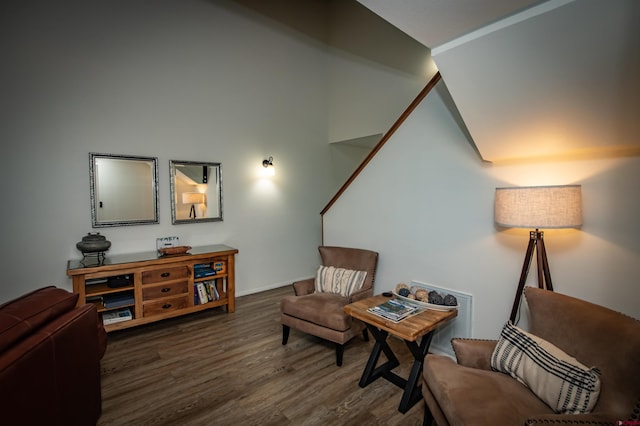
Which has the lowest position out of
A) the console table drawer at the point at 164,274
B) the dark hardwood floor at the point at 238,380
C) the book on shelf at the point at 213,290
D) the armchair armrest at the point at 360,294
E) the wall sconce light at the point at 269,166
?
the dark hardwood floor at the point at 238,380

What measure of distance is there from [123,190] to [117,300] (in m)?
1.19

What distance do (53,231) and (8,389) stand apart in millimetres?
2528

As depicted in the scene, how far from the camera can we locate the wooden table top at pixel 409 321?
72.3 inches

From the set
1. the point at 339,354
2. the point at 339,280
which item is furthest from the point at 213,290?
the point at 339,354

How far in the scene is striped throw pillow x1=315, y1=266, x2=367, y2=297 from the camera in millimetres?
2807

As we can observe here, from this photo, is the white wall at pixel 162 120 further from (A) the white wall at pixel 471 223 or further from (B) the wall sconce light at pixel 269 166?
(A) the white wall at pixel 471 223

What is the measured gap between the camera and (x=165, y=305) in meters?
3.14

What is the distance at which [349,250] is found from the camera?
3.05 metres

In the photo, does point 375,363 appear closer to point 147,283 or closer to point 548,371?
point 548,371

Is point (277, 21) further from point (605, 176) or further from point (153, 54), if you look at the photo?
point (605, 176)

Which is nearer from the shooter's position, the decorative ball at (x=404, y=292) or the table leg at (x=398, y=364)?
the table leg at (x=398, y=364)

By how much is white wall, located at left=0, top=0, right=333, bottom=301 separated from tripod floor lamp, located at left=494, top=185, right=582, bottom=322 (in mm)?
3307

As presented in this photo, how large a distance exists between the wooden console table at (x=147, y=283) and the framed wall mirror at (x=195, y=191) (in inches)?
20.9

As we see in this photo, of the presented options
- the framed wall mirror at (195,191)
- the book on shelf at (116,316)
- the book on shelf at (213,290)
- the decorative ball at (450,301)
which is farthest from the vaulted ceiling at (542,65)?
the book on shelf at (116,316)
